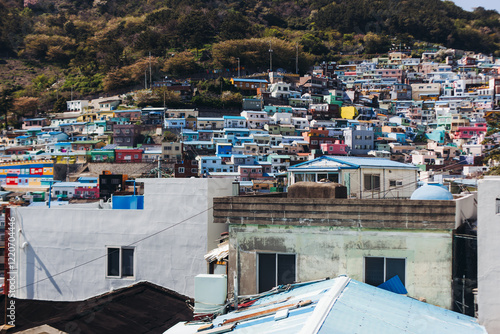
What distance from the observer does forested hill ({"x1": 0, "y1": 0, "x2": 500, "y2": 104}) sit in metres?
108

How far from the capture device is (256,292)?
8352mm

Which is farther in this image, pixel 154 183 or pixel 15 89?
pixel 15 89

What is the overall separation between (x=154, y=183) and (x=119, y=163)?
6045cm

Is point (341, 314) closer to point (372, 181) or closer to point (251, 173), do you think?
point (372, 181)

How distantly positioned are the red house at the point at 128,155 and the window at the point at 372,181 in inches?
2227

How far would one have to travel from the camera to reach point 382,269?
801cm

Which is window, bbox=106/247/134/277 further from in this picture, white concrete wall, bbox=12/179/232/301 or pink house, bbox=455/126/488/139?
pink house, bbox=455/126/488/139

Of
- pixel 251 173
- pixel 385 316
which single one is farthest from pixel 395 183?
pixel 251 173

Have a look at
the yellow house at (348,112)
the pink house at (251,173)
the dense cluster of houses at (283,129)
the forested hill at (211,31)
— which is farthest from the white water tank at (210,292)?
the forested hill at (211,31)

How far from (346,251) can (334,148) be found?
64.4 metres

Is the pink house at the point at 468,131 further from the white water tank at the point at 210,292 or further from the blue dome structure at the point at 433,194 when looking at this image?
the white water tank at the point at 210,292

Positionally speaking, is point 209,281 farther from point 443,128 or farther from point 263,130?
point 443,128

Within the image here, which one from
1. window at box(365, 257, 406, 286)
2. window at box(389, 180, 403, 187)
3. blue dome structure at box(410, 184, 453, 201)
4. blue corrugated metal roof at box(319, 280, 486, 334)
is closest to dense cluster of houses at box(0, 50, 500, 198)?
window at box(389, 180, 403, 187)

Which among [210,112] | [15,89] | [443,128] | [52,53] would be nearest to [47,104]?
[15,89]
